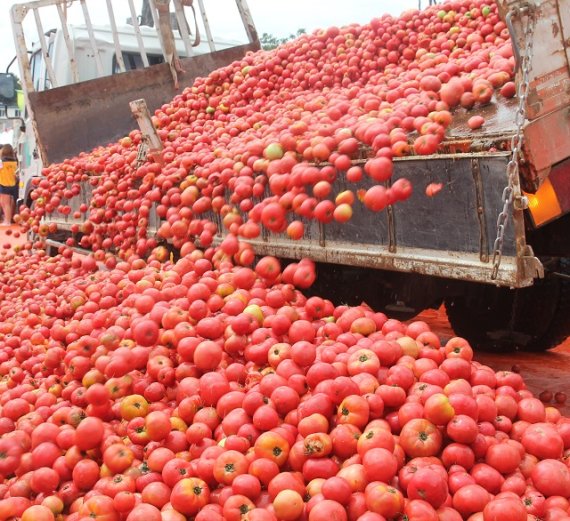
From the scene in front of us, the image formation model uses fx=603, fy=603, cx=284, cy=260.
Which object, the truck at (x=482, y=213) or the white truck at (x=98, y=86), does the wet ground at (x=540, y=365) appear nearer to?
the truck at (x=482, y=213)

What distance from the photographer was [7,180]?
57.4 feet

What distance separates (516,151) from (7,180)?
17.4 meters

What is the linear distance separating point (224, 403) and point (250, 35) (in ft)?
27.9

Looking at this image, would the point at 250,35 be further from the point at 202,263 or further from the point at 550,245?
the point at 550,245

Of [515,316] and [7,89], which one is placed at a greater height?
[7,89]

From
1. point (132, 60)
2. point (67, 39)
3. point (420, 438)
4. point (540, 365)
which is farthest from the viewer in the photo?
point (132, 60)

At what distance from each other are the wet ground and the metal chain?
2213 mm

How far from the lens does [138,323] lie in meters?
3.86

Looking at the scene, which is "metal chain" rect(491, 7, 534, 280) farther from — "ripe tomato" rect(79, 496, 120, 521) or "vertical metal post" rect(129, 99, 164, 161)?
"vertical metal post" rect(129, 99, 164, 161)

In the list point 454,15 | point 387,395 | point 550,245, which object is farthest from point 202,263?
point 454,15

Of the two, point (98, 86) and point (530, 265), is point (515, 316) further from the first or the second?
point (98, 86)

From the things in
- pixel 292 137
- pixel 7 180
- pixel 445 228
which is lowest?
pixel 445 228

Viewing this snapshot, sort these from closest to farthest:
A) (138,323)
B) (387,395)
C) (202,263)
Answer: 1. (387,395)
2. (138,323)
3. (202,263)

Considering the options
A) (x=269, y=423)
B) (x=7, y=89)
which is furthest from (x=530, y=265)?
(x=7, y=89)
